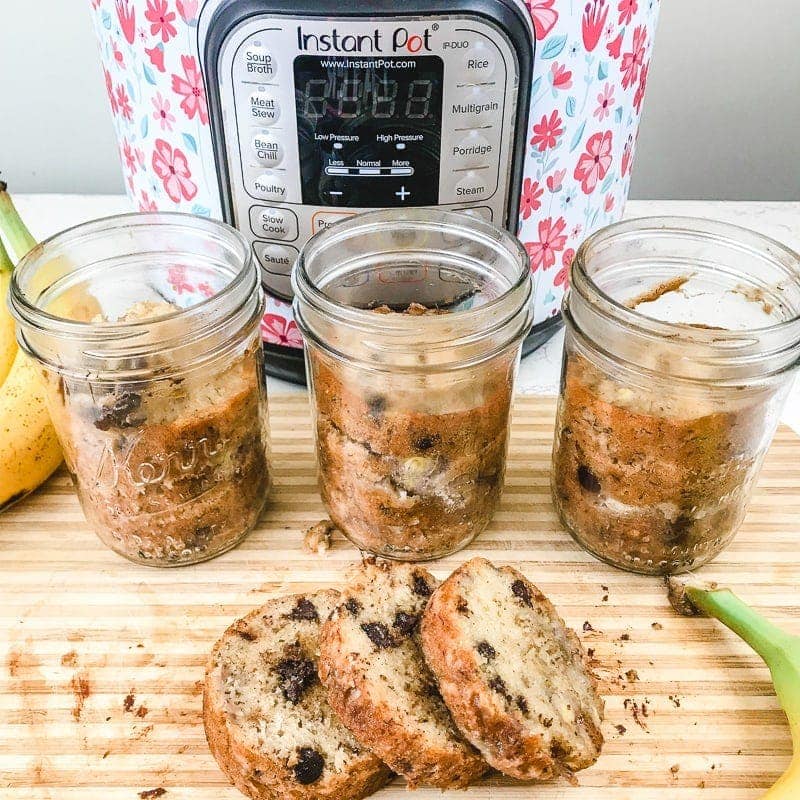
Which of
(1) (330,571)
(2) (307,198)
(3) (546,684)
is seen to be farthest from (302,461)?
(3) (546,684)

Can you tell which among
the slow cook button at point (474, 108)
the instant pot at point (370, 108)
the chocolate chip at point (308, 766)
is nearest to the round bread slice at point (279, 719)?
the chocolate chip at point (308, 766)

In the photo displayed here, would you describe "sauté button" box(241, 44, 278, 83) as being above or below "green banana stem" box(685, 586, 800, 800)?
above

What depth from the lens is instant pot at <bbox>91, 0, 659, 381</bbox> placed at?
0.87m

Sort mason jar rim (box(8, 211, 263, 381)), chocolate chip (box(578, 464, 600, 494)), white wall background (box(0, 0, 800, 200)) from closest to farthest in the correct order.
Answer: mason jar rim (box(8, 211, 263, 381)) → chocolate chip (box(578, 464, 600, 494)) → white wall background (box(0, 0, 800, 200))

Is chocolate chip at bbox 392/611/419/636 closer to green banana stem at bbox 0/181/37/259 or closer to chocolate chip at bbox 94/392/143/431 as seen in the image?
chocolate chip at bbox 94/392/143/431

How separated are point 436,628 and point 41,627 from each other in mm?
458

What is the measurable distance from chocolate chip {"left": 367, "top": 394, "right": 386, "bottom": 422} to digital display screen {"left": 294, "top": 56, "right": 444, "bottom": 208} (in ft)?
0.84

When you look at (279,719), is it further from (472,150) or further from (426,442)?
(472,150)

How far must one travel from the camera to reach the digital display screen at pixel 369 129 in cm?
89

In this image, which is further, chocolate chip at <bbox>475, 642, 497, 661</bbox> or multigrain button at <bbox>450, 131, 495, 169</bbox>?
multigrain button at <bbox>450, 131, 495, 169</bbox>

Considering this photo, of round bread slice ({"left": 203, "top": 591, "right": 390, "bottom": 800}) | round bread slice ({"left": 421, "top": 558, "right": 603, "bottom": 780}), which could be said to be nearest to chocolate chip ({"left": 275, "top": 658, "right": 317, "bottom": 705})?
round bread slice ({"left": 203, "top": 591, "right": 390, "bottom": 800})

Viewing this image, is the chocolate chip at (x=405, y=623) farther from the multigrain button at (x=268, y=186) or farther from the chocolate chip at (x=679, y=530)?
the multigrain button at (x=268, y=186)

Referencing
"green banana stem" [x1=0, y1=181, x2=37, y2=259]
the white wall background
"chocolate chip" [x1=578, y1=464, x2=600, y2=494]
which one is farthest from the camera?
the white wall background

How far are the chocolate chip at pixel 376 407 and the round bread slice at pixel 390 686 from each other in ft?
0.53
